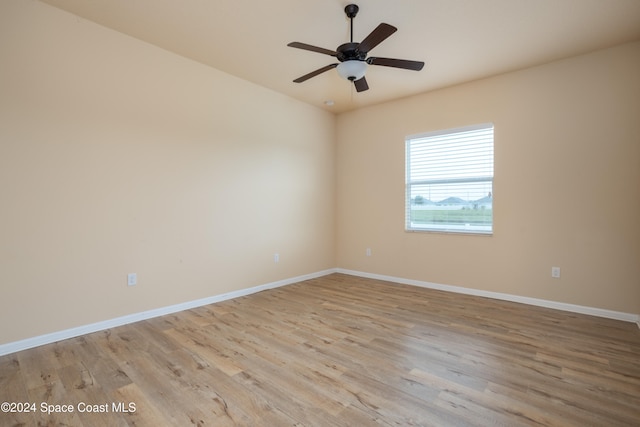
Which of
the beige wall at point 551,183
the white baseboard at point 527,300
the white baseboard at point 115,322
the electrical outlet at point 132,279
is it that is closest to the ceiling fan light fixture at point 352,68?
the beige wall at point 551,183

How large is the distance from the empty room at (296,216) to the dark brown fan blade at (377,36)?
0.02 meters

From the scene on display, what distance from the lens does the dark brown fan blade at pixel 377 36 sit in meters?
2.05

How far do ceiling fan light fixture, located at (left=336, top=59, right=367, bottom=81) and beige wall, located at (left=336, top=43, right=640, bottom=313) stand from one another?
6.87 ft

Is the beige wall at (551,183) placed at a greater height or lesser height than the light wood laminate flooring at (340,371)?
greater

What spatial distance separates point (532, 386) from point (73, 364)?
3113mm

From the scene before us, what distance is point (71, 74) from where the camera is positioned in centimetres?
266

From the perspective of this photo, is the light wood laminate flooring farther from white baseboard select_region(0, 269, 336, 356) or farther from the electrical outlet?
the electrical outlet

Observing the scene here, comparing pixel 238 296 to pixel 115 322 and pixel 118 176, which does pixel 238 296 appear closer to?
pixel 115 322

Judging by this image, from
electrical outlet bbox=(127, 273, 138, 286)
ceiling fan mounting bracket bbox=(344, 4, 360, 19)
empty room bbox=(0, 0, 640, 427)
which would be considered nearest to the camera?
empty room bbox=(0, 0, 640, 427)

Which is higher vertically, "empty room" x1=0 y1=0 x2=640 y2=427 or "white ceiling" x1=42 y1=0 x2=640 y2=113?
"white ceiling" x1=42 y1=0 x2=640 y2=113

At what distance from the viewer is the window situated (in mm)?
3934

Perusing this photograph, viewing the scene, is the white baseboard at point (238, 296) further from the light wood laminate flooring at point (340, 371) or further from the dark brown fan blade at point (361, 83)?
the dark brown fan blade at point (361, 83)

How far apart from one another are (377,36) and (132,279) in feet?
10.1

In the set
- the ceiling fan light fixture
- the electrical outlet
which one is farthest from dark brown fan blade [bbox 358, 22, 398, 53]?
the electrical outlet
